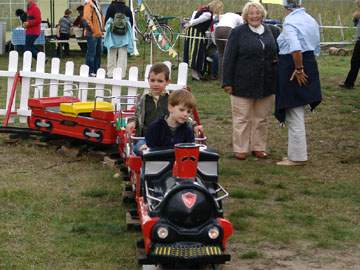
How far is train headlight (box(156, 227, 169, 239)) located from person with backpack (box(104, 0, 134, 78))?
36.1 ft

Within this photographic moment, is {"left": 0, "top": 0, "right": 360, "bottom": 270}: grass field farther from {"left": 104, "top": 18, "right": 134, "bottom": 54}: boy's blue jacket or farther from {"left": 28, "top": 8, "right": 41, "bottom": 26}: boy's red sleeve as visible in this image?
{"left": 28, "top": 8, "right": 41, "bottom": 26}: boy's red sleeve

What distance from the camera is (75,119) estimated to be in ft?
29.7

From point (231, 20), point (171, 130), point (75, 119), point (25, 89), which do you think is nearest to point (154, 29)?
point (231, 20)

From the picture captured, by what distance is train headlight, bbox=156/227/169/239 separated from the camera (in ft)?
16.6

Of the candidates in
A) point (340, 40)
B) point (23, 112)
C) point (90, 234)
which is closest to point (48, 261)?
point (90, 234)

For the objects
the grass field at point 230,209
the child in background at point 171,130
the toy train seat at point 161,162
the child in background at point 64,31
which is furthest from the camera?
the child in background at point 64,31

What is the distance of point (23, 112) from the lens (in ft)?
35.6

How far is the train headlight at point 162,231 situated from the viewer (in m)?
5.05

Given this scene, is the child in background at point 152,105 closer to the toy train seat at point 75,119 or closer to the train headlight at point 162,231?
the toy train seat at point 75,119

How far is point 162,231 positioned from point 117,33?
11.4 meters

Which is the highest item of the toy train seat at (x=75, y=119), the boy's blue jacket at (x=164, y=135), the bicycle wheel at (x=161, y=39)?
the boy's blue jacket at (x=164, y=135)

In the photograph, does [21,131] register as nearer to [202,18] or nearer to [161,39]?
[202,18]

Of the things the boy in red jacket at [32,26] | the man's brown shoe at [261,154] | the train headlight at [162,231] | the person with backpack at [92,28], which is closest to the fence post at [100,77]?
the man's brown shoe at [261,154]

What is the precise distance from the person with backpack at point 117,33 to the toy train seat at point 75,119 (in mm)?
6473
